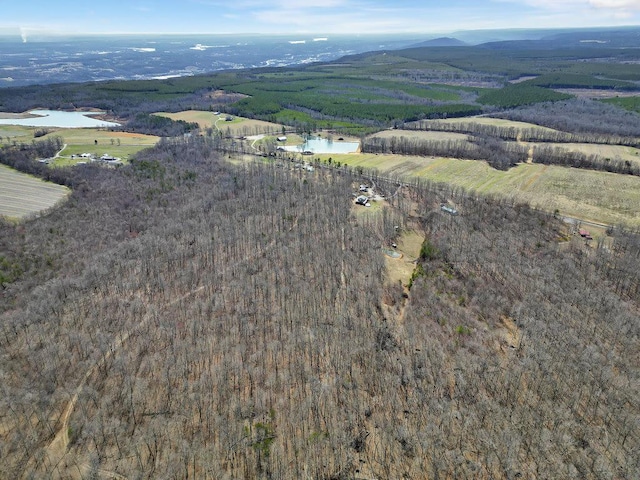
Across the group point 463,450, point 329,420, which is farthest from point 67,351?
point 463,450

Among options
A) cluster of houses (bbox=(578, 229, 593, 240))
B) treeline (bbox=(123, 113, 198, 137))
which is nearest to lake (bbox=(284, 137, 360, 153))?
treeline (bbox=(123, 113, 198, 137))

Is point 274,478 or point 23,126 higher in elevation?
point 23,126

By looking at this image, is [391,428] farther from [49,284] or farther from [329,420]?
[49,284]

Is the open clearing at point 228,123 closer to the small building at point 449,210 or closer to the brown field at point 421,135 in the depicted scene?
the brown field at point 421,135

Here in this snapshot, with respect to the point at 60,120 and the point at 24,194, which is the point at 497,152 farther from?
the point at 60,120

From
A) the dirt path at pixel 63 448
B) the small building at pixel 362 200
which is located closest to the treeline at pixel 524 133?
the small building at pixel 362 200
